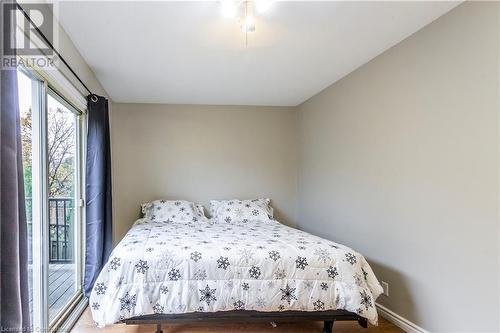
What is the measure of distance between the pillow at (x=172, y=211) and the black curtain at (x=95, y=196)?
2.99 feet

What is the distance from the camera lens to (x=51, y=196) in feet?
7.47

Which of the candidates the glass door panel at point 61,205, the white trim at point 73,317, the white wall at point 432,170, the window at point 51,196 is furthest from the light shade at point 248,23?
the white trim at point 73,317

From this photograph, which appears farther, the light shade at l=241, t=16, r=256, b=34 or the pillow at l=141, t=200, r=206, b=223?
the pillow at l=141, t=200, r=206, b=223

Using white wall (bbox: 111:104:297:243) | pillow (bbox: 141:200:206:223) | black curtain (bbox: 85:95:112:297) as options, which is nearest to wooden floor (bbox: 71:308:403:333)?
black curtain (bbox: 85:95:112:297)

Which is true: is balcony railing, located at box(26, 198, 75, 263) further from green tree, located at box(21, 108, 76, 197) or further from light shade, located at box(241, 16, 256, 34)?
light shade, located at box(241, 16, 256, 34)

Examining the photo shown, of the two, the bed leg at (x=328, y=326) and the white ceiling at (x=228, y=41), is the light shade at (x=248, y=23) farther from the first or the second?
the bed leg at (x=328, y=326)

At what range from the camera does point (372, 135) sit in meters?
2.79

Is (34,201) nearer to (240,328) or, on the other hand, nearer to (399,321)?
(240,328)

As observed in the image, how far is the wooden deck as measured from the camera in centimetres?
231

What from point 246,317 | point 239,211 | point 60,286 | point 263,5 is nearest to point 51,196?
point 60,286

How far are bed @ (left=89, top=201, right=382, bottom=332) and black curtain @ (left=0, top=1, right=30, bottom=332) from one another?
0.87 metres

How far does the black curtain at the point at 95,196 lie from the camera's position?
2744mm

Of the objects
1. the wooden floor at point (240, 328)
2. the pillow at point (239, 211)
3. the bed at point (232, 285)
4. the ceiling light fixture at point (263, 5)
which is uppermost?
the ceiling light fixture at point (263, 5)

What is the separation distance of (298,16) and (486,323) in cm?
215
